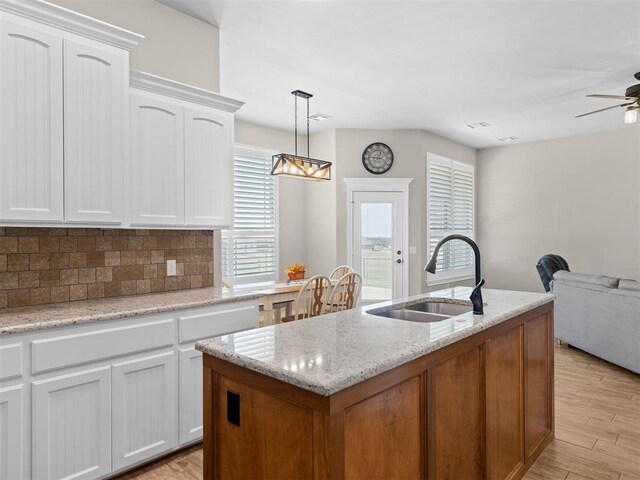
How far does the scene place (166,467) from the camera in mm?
2418

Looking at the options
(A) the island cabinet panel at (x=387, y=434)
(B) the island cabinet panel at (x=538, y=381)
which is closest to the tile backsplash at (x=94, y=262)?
(A) the island cabinet panel at (x=387, y=434)

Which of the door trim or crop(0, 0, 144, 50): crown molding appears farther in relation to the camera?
the door trim

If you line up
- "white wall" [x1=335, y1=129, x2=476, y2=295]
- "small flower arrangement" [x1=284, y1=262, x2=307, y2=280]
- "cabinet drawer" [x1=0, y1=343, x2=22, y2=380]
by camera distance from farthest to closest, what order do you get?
"white wall" [x1=335, y1=129, x2=476, y2=295] < "small flower arrangement" [x1=284, y1=262, x2=307, y2=280] < "cabinet drawer" [x1=0, y1=343, x2=22, y2=380]

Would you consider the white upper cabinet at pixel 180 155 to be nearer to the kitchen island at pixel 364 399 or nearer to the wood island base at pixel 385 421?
the kitchen island at pixel 364 399

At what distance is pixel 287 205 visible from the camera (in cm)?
623

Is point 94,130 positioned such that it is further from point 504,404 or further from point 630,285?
point 630,285

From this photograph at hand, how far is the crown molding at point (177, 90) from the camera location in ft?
8.51

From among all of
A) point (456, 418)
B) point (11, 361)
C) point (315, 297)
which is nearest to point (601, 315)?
point (315, 297)

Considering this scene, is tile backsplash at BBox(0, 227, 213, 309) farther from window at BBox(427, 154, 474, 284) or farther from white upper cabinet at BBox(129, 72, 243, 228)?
window at BBox(427, 154, 474, 284)

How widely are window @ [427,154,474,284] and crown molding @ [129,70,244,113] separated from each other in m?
4.17

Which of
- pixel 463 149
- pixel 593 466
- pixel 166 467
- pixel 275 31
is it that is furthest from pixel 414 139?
pixel 166 467

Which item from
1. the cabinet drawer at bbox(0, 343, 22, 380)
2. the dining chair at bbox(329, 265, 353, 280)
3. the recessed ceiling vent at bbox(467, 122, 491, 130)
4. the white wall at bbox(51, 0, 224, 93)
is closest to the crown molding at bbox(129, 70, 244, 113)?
the white wall at bbox(51, 0, 224, 93)

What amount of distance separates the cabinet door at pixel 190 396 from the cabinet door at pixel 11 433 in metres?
0.81

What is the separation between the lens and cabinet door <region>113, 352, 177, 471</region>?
87.9 inches
